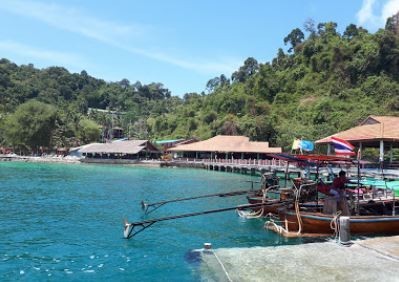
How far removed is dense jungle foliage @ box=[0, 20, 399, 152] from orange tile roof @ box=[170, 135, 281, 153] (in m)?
6.60

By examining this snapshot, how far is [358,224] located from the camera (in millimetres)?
18469

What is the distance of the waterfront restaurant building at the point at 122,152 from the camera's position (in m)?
84.9

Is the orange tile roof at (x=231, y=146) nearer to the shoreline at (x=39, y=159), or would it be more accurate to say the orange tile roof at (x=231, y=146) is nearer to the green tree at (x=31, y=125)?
the shoreline at (x=39, y=159)

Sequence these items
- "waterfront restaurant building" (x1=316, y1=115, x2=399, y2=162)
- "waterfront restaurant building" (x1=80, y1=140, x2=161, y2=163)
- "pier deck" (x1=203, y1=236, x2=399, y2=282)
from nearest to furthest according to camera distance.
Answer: "pier deck" (x1=203, y1=236, x2=399, y2=282)
"waterfront restaurant building" (x1=316, y1=115, x2=399, y2=162)
"waterfront restaurant building" (x1=80, y1=140, x2=161, y2=163)

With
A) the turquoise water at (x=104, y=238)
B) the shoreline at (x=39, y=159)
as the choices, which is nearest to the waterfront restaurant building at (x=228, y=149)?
the shoreline at (x=39, y=159)

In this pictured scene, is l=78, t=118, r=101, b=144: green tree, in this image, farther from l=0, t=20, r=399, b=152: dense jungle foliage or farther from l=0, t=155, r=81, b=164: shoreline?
l=0, t=155, r=81, b=164: shoreline

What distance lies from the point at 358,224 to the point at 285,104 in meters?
86.7

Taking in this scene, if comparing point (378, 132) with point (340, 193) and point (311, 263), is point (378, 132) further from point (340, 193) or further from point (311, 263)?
point (311, 263)

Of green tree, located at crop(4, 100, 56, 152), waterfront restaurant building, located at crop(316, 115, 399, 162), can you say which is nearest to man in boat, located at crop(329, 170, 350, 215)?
waterfront restaurant building, located at crop(316, 115, 399, 162)

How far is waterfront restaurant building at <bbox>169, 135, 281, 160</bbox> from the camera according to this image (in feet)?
244

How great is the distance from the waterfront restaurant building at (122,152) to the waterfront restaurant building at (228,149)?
5.60 meters

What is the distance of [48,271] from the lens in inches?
578

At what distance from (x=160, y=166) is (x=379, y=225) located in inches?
2351

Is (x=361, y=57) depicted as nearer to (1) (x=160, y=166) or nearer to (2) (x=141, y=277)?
(1) (x=160, y=166)
